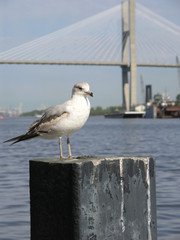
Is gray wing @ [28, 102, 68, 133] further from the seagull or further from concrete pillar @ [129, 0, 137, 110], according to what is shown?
concrete pillar @ [129, 0, 137, 110]

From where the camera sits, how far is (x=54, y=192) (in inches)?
101

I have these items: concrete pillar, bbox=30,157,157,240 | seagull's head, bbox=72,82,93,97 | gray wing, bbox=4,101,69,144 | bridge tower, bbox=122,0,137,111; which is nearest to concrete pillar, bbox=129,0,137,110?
bridge tower, bbox=122,0,137,111

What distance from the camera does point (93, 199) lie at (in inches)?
99.0

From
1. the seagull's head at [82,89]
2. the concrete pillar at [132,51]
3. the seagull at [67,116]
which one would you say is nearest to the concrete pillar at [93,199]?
Result: the seagull at [67,116]

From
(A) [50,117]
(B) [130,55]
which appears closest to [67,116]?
(A) [50,117]

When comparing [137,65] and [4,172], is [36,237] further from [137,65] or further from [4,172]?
[137,65]

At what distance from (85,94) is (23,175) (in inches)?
189

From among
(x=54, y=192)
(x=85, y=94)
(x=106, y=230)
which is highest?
(x=85, y=94)

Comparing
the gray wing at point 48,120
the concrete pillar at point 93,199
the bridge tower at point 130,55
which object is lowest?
the concrete pillar at point 93,199

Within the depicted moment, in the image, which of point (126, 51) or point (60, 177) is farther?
point (126, 51)

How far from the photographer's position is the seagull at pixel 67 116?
2.80 meters

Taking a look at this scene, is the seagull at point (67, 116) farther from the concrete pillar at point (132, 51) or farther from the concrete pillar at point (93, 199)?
the concrete pillar at point (132, 51)

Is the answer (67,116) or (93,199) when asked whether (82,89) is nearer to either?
(67,116)

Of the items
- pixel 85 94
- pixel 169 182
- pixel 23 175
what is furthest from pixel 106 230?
pixel 23 175
